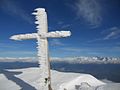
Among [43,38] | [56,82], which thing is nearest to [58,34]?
[43,38]

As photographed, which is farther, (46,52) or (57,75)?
(57,75)

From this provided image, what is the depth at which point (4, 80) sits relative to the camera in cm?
1744

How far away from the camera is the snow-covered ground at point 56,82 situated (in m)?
14.2

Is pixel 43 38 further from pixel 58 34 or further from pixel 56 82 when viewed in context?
pixel 56 82

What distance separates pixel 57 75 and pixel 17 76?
2.95m

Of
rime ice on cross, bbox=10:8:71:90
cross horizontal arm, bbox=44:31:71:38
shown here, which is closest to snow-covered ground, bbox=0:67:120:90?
rime ice on cross, bbox=10:8:71:90

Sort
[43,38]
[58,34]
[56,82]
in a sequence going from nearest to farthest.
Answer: [58,34]
[43,38]
[56,82]

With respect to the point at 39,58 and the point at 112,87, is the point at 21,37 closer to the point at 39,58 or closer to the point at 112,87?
the point at 39,58

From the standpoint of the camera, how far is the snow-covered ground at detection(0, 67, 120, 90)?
14.2 m

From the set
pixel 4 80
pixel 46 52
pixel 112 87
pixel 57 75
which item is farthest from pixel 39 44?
pixel 4 80

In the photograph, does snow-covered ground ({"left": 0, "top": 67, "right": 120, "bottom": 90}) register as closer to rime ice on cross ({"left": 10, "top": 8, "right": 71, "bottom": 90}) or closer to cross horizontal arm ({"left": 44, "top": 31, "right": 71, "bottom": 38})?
rime ice on cross ({"left": 10, "top": 8, "right": 71, "bottom": 90})

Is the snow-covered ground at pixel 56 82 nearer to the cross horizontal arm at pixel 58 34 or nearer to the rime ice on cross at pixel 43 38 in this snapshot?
Result: the rime ice on cross at pixel 43 38

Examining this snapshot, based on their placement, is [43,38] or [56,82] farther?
[56,82]

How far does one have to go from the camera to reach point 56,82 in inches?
600
